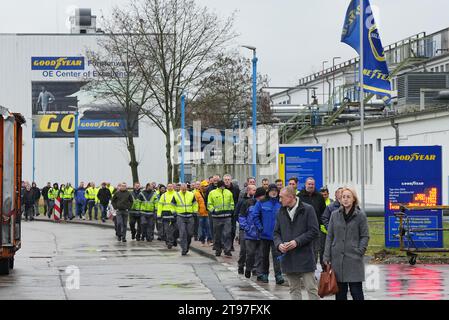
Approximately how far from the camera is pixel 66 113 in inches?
3435

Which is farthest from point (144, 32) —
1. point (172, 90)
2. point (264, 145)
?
point (264, 145)

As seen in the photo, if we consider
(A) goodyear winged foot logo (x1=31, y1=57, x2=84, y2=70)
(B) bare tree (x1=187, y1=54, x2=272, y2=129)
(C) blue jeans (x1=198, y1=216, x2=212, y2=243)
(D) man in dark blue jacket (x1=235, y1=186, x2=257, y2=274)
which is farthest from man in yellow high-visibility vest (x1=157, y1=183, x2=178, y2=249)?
(A) goodyear winged foot logo (x1=31, y1=57, x2=84, y2=70)

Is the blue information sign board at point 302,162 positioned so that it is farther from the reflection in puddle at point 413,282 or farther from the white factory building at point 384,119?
the white factory building at point 384,119

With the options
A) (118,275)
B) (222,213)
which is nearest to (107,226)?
(222,213)

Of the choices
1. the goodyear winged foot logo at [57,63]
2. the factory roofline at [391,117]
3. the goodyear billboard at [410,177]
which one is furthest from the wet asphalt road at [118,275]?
the goodyear winged foot logo at [57,63]

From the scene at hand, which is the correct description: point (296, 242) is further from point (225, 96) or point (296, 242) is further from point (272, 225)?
point (225, 96)

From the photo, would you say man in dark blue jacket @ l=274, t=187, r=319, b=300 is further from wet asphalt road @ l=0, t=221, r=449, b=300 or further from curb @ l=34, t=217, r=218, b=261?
curb @ l=34, t=217, r=218, b=261

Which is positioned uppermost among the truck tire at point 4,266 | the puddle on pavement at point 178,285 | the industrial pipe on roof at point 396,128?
the industrial pipe on roof at point 396,128

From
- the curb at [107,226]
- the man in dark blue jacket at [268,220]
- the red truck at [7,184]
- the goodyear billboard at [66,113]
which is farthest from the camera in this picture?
the goodyear billboard at [66,113]

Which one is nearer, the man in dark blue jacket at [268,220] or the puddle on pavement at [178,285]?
the puddle on pavement at [178,285]

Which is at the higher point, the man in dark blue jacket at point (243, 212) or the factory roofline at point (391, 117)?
the factory roofline at point (391, 117)

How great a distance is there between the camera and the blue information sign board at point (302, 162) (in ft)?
106

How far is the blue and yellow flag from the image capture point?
2694cm

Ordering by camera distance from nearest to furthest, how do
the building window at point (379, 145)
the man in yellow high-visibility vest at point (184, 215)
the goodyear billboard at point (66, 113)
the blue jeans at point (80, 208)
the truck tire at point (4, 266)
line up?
the truck tire at point (4, 266)
the man in yellow high-visibility vest at point (184, 215)
the building window at point (379, 145)
the blue jeans at point (80, 208)
the goodyear billboard at point (66, 113)
